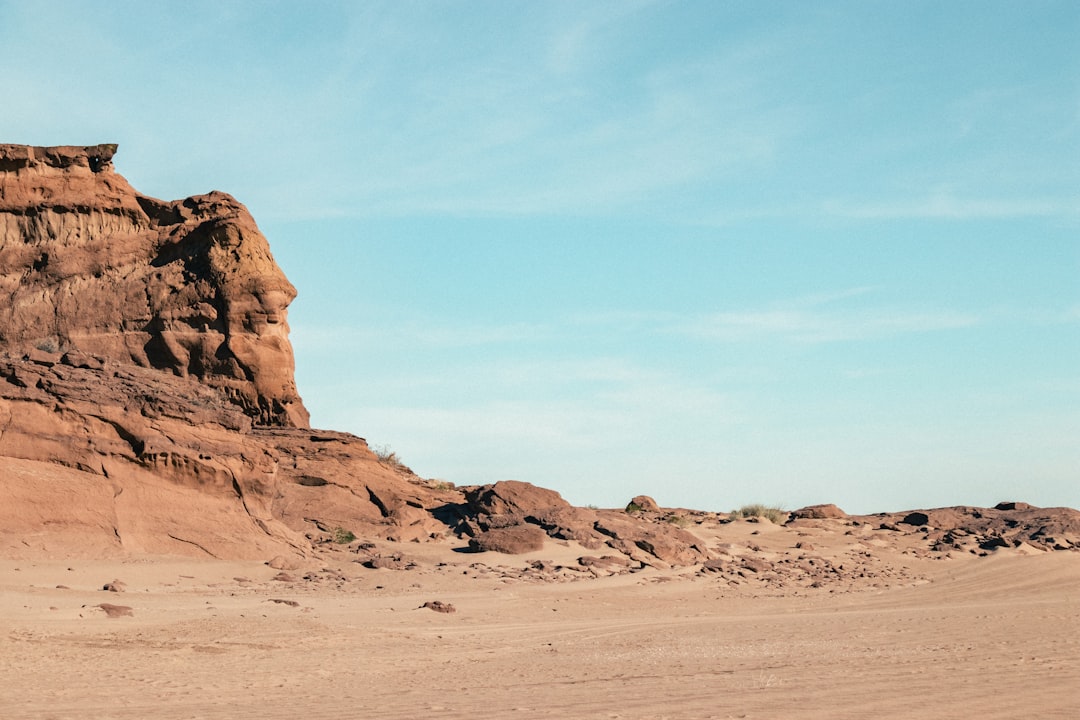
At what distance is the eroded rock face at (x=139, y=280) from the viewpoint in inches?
910

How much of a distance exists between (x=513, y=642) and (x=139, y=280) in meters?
14.3

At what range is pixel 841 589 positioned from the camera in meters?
20.5

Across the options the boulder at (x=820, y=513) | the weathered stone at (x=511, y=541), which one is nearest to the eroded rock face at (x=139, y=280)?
the weathered stone at (x=511, y=541)

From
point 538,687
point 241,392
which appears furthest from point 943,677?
point 241,392

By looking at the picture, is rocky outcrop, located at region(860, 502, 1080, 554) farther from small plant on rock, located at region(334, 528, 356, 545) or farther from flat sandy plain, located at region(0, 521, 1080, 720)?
small plant on rock, located at region(334, 528, 356, 545)

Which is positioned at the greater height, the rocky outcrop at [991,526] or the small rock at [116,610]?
the rocky outcrop at [991,526]

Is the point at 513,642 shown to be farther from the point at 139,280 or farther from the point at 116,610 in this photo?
the point at 139,280

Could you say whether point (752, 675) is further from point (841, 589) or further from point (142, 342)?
point (142, 342)

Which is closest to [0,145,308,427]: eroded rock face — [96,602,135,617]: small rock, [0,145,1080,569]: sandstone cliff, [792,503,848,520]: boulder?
[0,145,1080,569]: sandstone cliff

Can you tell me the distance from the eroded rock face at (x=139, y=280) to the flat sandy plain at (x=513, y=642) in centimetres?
624

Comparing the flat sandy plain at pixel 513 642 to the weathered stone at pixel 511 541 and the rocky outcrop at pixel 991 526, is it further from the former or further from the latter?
the rocky outcrop at pixel 991 526

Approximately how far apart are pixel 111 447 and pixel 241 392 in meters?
6.38

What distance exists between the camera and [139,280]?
2358cm

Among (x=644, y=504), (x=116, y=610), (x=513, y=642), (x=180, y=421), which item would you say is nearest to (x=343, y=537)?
(x=180, y=421)
